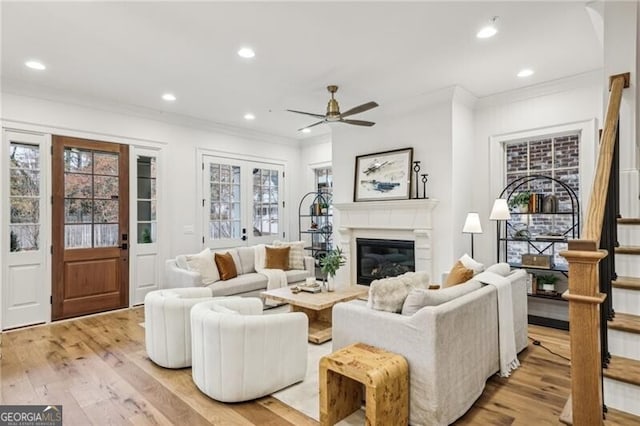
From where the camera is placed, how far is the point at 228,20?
9.83 feet

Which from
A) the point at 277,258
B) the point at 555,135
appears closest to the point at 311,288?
the point at 277,258

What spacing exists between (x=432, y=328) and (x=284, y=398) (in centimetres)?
126

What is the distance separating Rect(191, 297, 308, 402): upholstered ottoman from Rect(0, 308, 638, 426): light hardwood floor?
0.38 ft

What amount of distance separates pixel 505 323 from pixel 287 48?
3257mm

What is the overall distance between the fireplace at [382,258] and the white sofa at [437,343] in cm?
237

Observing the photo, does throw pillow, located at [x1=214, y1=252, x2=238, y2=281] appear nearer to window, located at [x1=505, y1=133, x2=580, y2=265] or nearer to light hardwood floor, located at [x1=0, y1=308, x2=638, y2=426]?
light hardwood floor, located at [x1=0, y1=308, x2=638, y2=426]

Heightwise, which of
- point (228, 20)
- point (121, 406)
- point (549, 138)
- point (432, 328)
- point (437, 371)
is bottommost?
point (121, 406)

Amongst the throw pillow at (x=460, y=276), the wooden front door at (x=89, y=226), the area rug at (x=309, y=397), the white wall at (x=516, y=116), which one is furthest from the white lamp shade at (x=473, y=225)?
the wooden front door at (x=89, y=226)

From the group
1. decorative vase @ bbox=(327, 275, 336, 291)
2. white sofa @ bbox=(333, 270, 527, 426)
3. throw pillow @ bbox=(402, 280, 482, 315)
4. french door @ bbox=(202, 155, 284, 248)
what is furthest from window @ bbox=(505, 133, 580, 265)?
french door @ bbox=(202, 155, 284, 248)

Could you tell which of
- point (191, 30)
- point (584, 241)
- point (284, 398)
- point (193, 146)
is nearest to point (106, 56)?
point (191, 30)

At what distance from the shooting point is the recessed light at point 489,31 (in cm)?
311

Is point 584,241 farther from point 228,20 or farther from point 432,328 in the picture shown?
point 228,20

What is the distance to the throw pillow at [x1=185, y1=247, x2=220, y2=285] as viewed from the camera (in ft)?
15.8

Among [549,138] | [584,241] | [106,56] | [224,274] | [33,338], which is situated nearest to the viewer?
[584,241]
